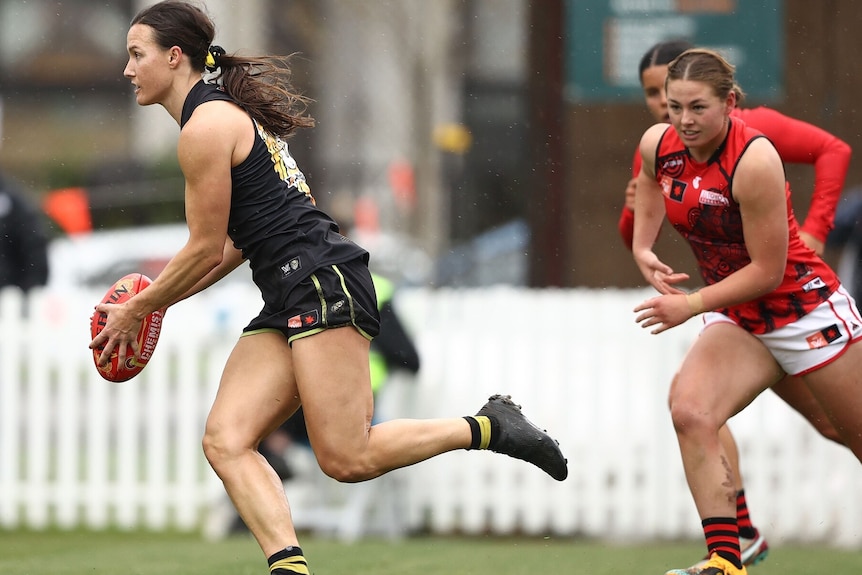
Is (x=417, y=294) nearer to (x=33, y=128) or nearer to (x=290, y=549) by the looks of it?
(x=290, y=549)

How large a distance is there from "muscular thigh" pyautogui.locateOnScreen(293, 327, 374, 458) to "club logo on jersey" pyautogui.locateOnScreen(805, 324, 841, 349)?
1.62 metres

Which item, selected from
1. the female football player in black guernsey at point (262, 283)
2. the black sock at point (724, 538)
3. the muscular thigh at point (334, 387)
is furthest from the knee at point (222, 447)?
the black sock at point (724, 538)

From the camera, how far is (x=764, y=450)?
8.48 meters

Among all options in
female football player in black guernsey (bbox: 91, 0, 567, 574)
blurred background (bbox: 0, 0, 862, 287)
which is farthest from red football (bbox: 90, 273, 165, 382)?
blurred background (bbox: 0, 0, 862, 287)

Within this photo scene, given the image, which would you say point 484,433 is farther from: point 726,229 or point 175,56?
point 175,56

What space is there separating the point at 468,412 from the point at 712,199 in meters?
3.87

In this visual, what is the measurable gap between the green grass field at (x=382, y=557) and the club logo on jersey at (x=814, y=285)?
1.92 meters

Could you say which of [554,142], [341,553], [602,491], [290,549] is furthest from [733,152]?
[554,142]

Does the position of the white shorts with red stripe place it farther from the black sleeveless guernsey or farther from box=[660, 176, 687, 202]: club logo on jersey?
the black sleeveless guernsey

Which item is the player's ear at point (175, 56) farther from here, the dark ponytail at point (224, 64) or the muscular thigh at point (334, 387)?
the muscular thigh at point (334, 387)

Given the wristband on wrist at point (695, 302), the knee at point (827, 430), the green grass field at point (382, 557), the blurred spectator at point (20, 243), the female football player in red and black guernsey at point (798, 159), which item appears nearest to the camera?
the wristband on wrist at point (695, 302)

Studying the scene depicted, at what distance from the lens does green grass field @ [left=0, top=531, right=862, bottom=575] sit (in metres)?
6.64

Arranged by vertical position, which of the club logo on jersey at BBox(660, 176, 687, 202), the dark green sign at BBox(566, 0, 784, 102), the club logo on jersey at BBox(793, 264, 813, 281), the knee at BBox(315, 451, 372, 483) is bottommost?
the knee at BBox(315, 451, 372, 483)

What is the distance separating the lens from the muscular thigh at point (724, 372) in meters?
5.09
